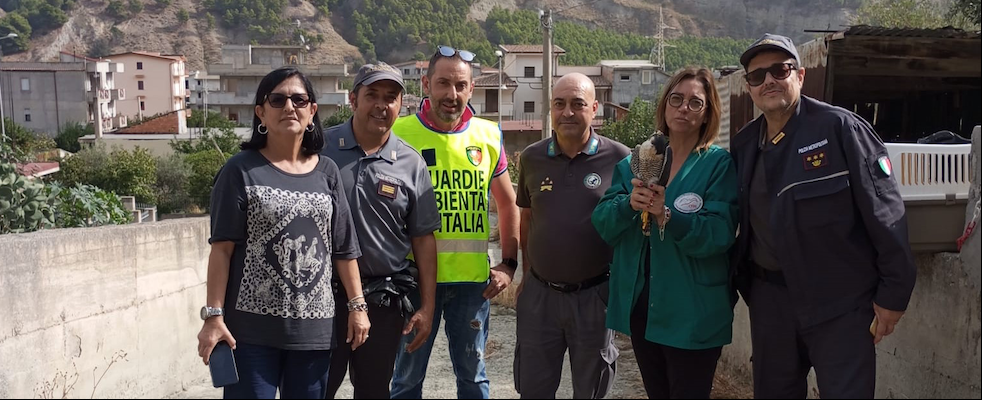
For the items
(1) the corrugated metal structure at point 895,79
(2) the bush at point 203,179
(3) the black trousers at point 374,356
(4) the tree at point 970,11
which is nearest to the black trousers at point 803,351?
(3) the black trousers at point 374,356

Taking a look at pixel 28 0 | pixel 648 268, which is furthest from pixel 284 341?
pixel 28 0

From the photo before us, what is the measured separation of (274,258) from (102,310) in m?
3.06

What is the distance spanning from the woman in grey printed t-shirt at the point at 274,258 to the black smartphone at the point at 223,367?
0.02 m

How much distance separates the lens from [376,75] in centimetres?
333

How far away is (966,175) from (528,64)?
6072 cm

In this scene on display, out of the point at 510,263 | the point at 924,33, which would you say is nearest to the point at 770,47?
the point at 510,263

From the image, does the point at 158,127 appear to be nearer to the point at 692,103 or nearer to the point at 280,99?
the point at 280,99

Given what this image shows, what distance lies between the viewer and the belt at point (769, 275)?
2.89 meters

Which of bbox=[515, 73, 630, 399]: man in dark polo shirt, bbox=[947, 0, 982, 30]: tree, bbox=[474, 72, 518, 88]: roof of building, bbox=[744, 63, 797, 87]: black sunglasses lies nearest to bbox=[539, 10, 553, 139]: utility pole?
bbox=[947, 0, 982, 30]: tree

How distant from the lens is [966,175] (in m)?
3.71

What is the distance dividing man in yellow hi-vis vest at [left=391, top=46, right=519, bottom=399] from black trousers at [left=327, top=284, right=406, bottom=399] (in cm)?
24

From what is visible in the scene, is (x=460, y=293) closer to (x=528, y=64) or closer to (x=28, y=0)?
(x=528, y=64)

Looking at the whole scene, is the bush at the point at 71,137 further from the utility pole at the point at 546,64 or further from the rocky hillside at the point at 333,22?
the utility pole at the point at 546,64

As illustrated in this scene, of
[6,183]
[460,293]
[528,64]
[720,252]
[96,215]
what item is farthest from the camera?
[528,64]
